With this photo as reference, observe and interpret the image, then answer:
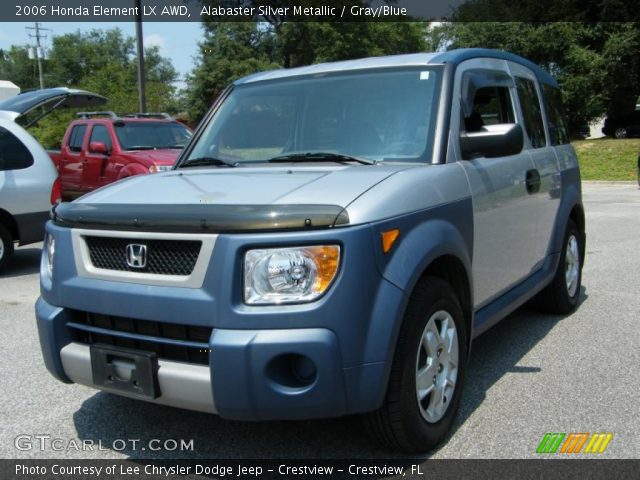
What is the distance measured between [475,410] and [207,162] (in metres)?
2.08

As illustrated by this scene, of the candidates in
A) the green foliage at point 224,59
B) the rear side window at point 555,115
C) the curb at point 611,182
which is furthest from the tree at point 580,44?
the rear side window at point 555,115

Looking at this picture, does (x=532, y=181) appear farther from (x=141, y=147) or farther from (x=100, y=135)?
(x=100, y=135)

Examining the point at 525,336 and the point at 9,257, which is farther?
the point at 9,257

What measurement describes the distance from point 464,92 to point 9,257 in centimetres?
616

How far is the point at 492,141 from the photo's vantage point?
346 cm

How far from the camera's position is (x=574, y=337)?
491cm

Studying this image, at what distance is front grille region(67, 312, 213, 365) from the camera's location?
2.68m

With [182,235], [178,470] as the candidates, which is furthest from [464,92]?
[178,470]

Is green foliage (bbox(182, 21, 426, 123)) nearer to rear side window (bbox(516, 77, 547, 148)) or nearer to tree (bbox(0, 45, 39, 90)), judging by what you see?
rear side window (bbox(516, 77, 547, 148))

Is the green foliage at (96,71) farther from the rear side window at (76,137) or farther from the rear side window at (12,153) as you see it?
the rear side window at (12,153)

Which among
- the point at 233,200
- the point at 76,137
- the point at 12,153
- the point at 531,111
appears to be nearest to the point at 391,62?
the point at 531,111

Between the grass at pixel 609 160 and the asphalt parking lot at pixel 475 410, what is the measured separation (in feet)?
57.1

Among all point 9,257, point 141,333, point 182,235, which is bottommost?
point 9,257

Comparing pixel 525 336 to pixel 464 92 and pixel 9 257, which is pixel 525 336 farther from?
pixel 9 257
